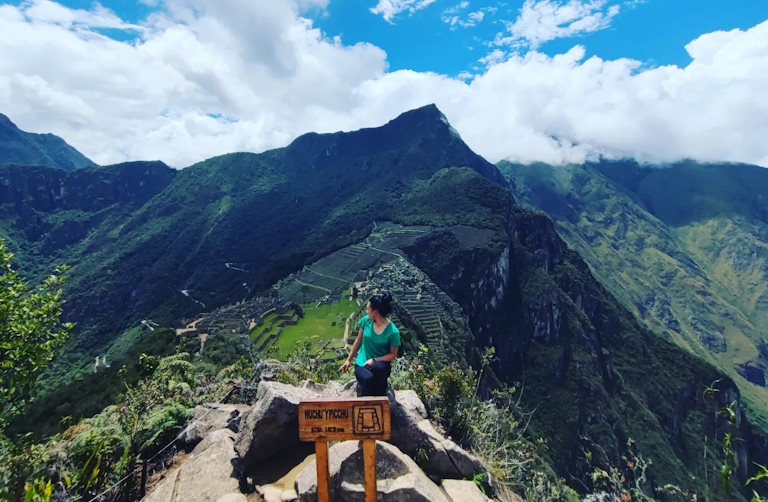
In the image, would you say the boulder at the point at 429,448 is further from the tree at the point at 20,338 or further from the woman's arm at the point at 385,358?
the tree at the point at 20,338

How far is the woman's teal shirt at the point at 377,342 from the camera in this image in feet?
21.4

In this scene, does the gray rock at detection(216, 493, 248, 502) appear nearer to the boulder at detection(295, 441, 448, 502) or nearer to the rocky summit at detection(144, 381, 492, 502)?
the rocky summit at detection(144, 381, 492, 502)

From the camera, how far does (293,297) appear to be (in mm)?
76375

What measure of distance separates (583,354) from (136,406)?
107 m

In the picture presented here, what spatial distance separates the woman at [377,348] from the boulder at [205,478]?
2.34 metres

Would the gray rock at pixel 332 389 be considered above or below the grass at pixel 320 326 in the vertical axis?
above

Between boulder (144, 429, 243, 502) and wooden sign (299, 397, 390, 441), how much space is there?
2.18 metres

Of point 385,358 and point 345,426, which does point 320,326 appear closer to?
point 385,358

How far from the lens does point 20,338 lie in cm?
988

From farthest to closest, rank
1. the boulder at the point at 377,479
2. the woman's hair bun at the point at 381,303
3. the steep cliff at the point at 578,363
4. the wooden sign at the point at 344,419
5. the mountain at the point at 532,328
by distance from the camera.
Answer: the steep cliff at the point at 578,363 < the mountain at the point at 532,328 < the woman's hair bun at the point at 381,303 < the boulder at the point at 377,479 < the wooden sign at the point at 344,419

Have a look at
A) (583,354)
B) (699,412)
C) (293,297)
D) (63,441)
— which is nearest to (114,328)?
(293,297)

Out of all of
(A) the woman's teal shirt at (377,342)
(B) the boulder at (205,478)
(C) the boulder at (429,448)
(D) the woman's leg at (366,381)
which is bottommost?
(B) the boulder at (205,478)

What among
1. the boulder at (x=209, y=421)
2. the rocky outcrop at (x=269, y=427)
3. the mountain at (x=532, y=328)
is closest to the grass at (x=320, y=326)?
the mountain at (x=532, y=328)

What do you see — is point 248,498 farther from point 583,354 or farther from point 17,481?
point 583,354
